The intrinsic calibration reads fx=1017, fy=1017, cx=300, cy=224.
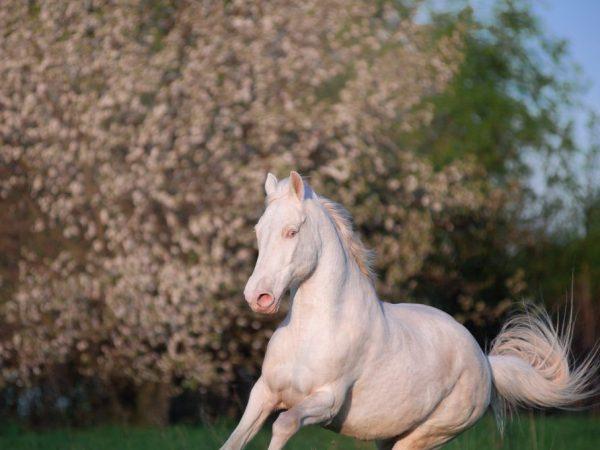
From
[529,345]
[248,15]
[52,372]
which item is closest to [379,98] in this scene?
[248,15]

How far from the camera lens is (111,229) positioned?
41.9 ft

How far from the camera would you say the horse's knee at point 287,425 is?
Result: 4.68m

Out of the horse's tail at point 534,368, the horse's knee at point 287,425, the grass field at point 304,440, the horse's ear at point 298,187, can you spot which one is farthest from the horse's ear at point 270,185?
the grass field at point 304,440

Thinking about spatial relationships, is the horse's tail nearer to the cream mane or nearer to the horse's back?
the horse's back

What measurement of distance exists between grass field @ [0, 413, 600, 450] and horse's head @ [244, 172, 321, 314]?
122 inches

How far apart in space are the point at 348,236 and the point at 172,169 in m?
8.03

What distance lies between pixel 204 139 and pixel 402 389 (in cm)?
822

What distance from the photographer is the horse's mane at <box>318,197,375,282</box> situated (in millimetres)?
5410

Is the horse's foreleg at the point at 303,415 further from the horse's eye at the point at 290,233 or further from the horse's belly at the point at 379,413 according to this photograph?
the horse's eye at the point at 290,233

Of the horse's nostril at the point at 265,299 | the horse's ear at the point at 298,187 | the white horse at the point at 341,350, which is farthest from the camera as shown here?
the horse's ear at the point at 298,187

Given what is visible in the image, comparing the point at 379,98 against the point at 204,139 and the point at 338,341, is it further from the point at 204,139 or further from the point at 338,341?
the point at 338,341

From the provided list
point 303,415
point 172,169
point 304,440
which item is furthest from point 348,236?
point 172,169

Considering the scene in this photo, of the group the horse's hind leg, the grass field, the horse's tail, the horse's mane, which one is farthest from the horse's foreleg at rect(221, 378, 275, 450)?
the grass field

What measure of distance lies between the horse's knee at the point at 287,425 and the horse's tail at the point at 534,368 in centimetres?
225
